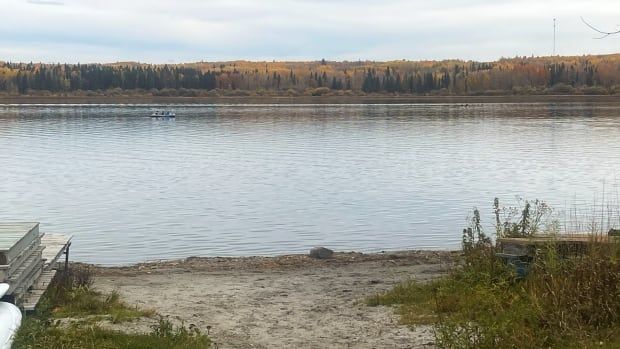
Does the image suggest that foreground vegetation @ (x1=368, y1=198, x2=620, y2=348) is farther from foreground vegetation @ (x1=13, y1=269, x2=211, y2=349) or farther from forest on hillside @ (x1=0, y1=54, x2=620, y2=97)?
forest on hillside @ (x1=0, y1=54, x2=620, y2=97)

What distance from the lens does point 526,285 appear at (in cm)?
917

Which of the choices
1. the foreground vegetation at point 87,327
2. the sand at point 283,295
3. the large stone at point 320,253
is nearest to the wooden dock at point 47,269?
the foreground vegetation at point 87,327

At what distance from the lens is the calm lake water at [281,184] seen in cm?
2028

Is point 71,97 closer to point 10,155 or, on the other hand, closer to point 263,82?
point 263,82

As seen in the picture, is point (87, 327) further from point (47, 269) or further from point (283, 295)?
point (283, 295)

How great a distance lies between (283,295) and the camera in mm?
11711

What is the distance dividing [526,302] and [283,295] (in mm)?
4045

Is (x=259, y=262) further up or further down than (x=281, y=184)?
further up

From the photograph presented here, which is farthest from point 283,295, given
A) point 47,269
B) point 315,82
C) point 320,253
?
point 315,82

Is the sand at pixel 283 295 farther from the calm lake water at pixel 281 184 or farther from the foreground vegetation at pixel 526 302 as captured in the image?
the calm lake water at pixel 281 184

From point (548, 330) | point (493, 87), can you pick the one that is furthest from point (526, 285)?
point (493, 87)

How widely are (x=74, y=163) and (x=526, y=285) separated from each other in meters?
33.5

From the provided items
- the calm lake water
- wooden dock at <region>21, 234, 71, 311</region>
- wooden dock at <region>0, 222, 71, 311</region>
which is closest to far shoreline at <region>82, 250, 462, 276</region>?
the calm lake water

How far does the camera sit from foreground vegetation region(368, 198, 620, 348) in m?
7.36
